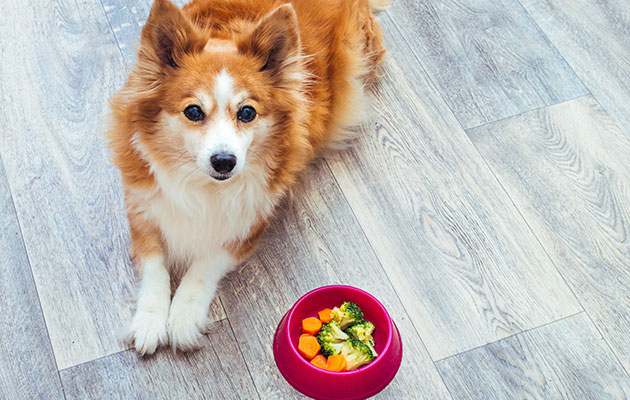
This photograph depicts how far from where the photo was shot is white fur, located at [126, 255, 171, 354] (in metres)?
2.03

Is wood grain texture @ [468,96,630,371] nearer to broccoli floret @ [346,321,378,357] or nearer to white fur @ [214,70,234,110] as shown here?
broccoli floret @ [346,321,378,357]

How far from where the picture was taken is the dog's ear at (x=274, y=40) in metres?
1.87

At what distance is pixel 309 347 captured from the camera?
192cm

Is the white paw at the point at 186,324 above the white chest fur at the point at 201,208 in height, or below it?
below

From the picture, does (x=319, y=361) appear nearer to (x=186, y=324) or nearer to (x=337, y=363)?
(x=337, y=363)

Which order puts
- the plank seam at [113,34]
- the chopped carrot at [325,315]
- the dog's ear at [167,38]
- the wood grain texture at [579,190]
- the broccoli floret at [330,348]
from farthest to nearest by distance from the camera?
1. the plank seam at [113,34]
2. the wood grain texture at [579,190]
3. the chopped carrot at [325,315]
4. the broccoli floret at [330,348]
5. the dog's ear at [167,38]

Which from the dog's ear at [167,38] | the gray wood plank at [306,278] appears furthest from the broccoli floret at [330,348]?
→ the dog's ear at [167,38]

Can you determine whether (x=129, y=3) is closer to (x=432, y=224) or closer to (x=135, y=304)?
(x=135, y=304)

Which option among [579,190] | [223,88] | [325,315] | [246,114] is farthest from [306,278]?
[579,190]

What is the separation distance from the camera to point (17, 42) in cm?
272

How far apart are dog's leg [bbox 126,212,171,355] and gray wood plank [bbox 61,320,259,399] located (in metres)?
0.06

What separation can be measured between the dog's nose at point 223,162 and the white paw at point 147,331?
1.69 feet

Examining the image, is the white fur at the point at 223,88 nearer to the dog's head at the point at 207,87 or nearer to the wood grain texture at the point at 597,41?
the dog's head at the point at 207,87

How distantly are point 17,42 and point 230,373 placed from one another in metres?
1.61
